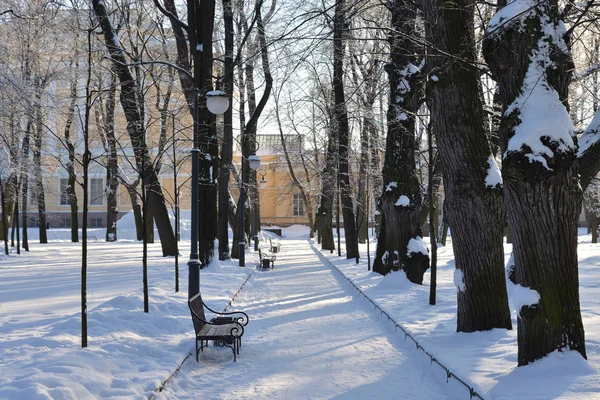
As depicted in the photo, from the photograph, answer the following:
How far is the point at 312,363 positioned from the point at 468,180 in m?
3.17

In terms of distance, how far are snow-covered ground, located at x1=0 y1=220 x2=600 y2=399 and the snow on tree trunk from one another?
1.39ft

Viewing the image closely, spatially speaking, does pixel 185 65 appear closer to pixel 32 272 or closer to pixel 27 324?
pixel 32 272

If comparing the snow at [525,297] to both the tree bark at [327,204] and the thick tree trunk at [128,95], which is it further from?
the tree bark at [327,204]

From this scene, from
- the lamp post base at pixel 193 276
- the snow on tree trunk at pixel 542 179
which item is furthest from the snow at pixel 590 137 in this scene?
the lamp post base at pixel 193 276

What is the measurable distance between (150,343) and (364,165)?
61.3 feet

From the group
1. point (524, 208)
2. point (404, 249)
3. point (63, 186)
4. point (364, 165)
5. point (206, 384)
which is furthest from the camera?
point (63, 186)

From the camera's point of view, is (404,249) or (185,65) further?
(185,65)

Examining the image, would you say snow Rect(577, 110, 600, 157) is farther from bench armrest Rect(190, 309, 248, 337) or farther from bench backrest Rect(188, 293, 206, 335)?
bench backrest Rect(188, 293, 206, 335)

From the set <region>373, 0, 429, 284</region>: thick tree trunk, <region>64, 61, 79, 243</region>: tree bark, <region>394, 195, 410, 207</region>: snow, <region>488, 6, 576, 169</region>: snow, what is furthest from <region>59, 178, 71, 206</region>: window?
<region>488, 6, 576, 169</region>: snow

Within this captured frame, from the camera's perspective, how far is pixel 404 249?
14531mm

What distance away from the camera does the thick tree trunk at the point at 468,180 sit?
7.86 meters

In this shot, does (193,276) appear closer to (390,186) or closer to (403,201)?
(403,201)

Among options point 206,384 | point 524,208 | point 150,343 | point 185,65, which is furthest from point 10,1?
point 524,208

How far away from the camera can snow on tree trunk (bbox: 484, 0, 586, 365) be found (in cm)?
568
